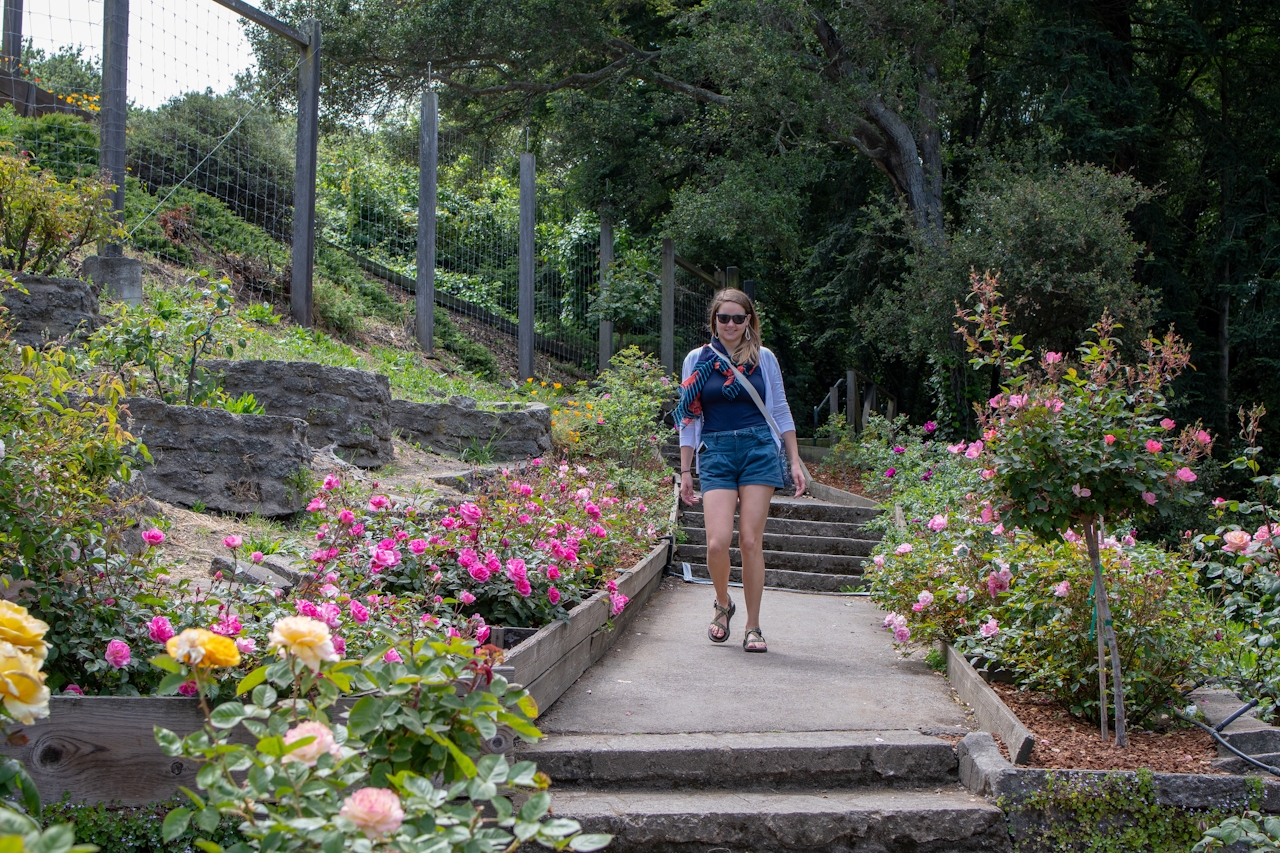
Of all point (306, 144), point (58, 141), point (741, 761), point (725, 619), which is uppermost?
point (58, 141)

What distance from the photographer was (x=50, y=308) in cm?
530

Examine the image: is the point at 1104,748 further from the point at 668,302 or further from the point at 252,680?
the point at 668,302

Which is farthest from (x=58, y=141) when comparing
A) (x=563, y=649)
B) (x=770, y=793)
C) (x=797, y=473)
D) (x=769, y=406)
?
(x=770, y=793)

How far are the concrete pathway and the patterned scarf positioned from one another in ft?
4.02

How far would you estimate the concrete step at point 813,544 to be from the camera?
28.8 feet

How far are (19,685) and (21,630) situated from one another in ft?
0.35

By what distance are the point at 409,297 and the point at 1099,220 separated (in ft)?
25.5

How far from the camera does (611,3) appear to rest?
14.2 meters

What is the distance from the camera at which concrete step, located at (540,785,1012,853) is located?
3.16 metres

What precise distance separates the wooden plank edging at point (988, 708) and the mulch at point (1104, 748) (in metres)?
0.07

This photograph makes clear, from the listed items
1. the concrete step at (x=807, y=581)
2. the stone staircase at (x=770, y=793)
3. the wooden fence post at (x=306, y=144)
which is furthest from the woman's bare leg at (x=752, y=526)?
the wooden fence post at (x=306, y=144)

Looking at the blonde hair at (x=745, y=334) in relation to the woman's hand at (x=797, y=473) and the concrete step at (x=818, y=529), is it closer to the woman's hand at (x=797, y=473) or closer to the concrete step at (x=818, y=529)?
the woman's hand at (x=797, y=473)

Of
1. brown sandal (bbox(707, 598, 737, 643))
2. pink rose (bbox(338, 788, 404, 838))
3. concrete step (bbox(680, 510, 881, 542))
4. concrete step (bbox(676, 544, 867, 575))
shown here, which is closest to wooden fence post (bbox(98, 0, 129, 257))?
brown sandal (bbox(707, 598, 737, 643))

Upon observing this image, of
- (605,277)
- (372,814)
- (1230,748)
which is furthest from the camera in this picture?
(605,277)
